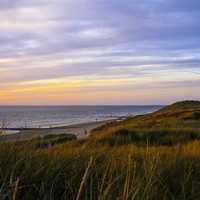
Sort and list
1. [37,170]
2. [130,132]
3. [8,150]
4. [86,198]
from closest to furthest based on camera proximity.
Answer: [86,198] < [37,170] < [8,150] < [130,132]

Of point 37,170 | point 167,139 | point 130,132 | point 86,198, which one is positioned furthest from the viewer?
point 130,132

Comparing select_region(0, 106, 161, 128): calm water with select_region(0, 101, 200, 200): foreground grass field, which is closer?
select_region(0, 101, 200, 200): foreground grass field

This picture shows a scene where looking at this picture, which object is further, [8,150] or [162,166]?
[162,166]

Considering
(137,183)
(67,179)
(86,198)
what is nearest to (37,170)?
(67,179)

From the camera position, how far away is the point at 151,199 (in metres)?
3.79

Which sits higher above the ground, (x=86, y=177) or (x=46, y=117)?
(x=86, y=177)

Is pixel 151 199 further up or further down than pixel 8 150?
further down

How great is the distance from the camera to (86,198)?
12.2ft

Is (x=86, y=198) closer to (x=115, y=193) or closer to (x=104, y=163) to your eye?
(x=115, y=193)

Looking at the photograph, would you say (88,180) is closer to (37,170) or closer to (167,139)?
(37,170)

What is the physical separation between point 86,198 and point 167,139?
11.1 meters

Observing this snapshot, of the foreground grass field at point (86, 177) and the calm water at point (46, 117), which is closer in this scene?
the foreground grass field at point (86, 177)

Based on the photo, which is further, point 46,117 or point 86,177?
point 46,117

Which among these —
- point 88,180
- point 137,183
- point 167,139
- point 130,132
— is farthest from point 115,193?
point 130,132
